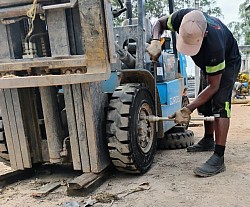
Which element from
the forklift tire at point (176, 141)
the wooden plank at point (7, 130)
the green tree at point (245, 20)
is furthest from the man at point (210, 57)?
the green tree at point (245, 20)

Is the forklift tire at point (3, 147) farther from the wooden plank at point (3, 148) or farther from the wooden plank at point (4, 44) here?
the wooden plank at point (4, 44)

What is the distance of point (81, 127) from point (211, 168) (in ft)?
4.94

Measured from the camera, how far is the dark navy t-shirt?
3.65 meters

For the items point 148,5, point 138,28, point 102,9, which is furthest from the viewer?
point 148,5

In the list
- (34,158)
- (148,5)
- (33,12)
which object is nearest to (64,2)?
(33,12)

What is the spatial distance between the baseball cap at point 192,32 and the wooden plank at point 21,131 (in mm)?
1793

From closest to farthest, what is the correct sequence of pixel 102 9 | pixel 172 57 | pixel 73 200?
1. pixel 102 9
2. pixel 73 200
3. pixel 172 57

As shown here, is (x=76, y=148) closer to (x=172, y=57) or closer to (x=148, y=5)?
(x=172, y=57)

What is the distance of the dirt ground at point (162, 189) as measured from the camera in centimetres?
312

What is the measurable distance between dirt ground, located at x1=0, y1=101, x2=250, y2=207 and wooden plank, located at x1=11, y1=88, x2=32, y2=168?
1.03 ft

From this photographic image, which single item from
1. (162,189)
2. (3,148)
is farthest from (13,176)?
(162,189)

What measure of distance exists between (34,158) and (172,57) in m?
2.70

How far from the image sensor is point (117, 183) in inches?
145

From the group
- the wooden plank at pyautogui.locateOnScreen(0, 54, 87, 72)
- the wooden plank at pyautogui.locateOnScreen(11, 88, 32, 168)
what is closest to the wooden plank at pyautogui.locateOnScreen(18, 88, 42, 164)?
the wooden plank at pyautogui.locateOnScreen(11, 88, 32, 168)
